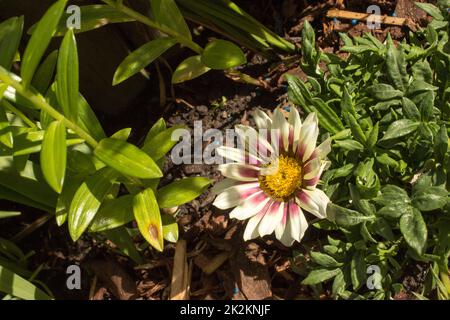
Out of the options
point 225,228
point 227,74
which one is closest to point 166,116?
point 227,74

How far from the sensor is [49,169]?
112cm

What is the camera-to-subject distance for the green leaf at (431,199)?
118 cm

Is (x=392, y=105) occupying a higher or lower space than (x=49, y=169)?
higher

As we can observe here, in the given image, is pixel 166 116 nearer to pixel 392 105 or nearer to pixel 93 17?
pixel 93 17

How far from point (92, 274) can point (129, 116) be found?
534mm

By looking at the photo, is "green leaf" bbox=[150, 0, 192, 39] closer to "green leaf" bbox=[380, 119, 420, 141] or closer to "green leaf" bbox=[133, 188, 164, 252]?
"green leaf" bbox=[133, 188, 164, 252]

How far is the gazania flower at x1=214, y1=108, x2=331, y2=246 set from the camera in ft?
4.16

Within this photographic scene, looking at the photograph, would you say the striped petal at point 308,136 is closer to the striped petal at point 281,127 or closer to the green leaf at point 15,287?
the striped petal at point 281,127

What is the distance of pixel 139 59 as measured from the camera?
4.93 ft

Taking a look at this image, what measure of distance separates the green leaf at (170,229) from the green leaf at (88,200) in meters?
0.24

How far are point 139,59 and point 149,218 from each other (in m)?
0.44

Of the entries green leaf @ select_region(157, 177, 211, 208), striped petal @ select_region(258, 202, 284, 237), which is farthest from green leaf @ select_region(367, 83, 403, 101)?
green leaf @ select_region(157, 177, 211, 208)

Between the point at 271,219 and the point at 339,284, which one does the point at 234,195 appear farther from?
the point at 339,284

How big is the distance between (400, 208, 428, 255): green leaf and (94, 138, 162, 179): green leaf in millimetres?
537
